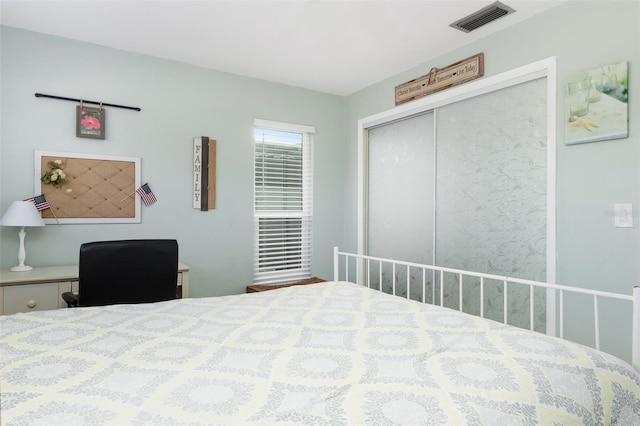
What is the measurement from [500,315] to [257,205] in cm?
228

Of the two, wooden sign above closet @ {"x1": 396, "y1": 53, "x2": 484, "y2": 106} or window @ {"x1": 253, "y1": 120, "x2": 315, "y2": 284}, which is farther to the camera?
window @ {"x1": 253, "y1": 120, "x2": 315, "y2": 284}

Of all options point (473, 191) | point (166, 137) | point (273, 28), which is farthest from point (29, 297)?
point (473, 191)

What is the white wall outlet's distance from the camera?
77.5 inches

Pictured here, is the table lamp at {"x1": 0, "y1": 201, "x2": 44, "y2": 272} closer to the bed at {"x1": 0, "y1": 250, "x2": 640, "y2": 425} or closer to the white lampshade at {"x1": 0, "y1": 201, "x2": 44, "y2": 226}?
the white lampshade at {"x1": 0, "y1": 201, "x2": 44, "y2": 226}

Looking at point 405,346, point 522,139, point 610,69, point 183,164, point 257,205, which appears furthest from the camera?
point 257,205

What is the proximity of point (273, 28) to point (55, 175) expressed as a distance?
6.11ft

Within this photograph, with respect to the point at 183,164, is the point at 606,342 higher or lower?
lower

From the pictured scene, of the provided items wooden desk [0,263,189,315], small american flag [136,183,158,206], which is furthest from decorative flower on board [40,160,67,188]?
wooden desk [0,263,189,315]

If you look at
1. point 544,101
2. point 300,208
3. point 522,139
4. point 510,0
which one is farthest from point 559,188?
point 300,208

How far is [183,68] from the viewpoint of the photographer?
126 inches

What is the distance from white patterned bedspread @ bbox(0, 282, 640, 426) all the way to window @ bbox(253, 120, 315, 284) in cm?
206

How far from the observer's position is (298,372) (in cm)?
105

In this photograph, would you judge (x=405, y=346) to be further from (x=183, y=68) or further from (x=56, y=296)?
(x=183, y=68)

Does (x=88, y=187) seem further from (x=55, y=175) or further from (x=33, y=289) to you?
(x=33, y=289)
